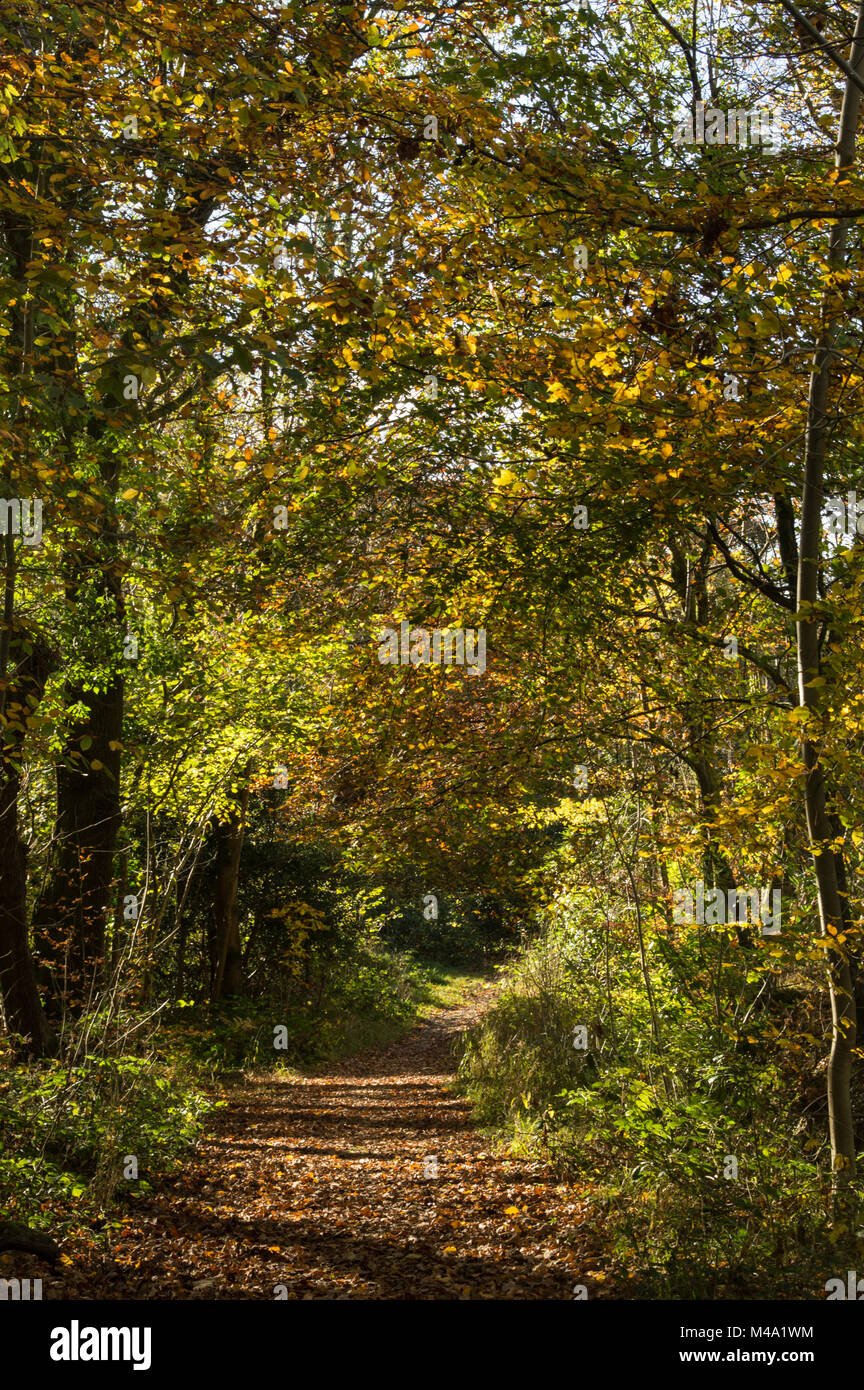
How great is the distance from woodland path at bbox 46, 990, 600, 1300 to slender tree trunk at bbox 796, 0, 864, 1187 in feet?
5.32

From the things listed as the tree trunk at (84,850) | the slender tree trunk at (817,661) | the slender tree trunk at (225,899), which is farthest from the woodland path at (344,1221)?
the slender tree trunk at (225,899)

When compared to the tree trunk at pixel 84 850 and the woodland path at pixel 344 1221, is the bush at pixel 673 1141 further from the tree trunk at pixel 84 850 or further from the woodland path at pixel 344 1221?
the tree trunk at pixel 84 850

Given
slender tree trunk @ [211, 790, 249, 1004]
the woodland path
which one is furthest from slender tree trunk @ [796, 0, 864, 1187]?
slender tree trunk @ [211, 790, 249, 1004]

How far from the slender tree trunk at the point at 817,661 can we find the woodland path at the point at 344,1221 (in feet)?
5.32

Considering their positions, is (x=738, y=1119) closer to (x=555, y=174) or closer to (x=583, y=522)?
(x=583, y=522)

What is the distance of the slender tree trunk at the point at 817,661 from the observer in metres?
4.86

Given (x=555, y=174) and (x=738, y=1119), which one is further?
(x=738, y=1119)

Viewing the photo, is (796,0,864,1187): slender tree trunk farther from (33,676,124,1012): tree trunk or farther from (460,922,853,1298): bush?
(33,676,124,1012): tree trunk

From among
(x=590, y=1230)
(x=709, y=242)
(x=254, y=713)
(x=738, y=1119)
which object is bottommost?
(x=590, y=1230)

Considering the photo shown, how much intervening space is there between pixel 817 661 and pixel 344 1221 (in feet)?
15.1

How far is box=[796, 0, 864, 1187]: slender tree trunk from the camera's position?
15.9 ft

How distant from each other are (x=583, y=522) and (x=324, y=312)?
237 cm
